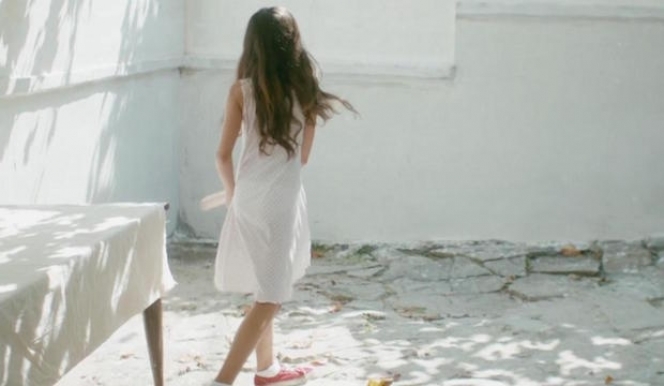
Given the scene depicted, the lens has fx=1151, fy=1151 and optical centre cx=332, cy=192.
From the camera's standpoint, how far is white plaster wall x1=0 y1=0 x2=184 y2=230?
612 cm

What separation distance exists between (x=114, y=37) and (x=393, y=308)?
260 centimetres

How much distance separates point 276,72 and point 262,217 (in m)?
0.64

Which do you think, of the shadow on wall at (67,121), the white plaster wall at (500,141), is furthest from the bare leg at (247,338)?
the white plaster wall at (500,141)

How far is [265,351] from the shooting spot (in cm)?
551

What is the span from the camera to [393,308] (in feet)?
24.5

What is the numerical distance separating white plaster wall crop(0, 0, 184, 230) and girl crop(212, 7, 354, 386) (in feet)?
4.86

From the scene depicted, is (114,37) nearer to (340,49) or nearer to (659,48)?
(340,49)

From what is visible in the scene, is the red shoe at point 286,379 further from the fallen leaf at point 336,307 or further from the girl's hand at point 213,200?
the fallen leaf at point 336,307

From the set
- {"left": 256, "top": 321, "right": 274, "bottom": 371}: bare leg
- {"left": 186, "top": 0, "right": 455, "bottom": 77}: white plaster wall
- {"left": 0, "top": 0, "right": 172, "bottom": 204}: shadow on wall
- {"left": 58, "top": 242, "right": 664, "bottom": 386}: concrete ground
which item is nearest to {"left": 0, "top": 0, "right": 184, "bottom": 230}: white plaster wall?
{"left": 0, "top": 0, "right": 172, "bottom": 204}: shadow on wall

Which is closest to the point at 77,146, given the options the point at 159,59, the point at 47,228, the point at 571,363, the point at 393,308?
the point at 159,59

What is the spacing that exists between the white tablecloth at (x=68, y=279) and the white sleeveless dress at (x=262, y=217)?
0.37m

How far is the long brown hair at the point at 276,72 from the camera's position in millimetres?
5008

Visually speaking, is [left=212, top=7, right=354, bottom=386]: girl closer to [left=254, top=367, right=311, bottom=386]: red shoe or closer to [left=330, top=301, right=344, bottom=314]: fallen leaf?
[left=254, top=367, right=311, bottom=386]: red shoe

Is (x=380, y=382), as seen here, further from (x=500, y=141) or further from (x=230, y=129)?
(x=500, y=141)
